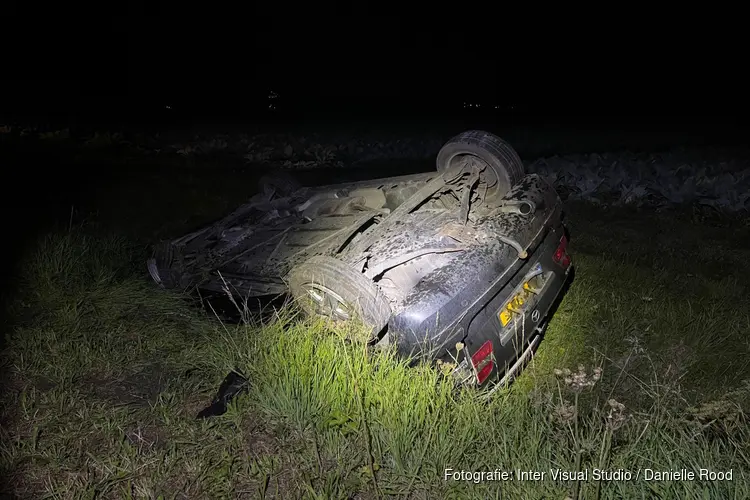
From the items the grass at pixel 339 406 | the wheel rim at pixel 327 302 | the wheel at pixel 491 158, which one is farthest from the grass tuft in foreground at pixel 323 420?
the wheel at pixel 491 158

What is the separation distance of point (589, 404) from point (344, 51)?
106 feet

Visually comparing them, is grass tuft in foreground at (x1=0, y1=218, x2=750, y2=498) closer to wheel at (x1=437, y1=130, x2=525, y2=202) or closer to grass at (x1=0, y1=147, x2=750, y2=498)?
grass at (x1=0, y1=147, x2=750, y2=498)

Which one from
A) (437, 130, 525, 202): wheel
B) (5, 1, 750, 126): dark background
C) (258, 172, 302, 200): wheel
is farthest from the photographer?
(5, 1, 750, 126): dark background

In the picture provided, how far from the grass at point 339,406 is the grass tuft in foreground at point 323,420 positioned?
1cm

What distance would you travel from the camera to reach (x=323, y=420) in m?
2.36

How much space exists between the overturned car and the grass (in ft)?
0.69

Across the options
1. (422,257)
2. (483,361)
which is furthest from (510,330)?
(422,257)

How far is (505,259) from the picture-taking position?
117 inches

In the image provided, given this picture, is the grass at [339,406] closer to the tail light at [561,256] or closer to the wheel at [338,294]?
the wheel at [338,294]

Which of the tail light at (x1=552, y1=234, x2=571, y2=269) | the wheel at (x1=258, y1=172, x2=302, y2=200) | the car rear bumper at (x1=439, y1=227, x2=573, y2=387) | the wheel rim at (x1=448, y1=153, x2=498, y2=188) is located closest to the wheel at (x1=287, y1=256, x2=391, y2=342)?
the car rear bumper at (x1=439, y1=227, x2=573, y2=387)

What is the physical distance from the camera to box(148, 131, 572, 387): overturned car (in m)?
2.63

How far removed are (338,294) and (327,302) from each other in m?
0.21

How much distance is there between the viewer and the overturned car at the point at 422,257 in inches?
104

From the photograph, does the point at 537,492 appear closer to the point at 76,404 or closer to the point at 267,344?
the point at 267,344
